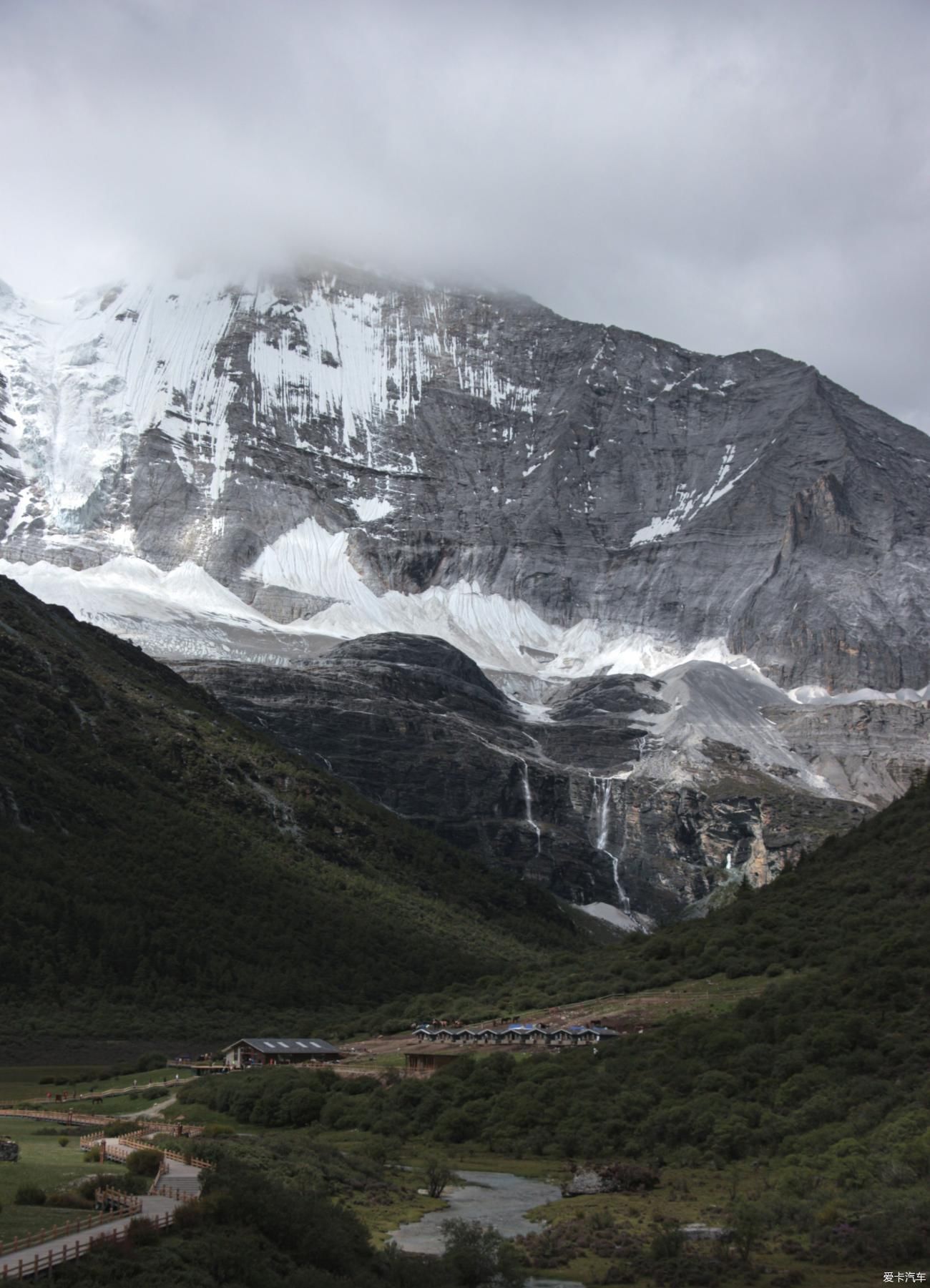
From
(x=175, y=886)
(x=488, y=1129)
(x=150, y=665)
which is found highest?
(x=150, y=665)

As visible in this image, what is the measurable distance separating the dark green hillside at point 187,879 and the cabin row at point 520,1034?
2229 cm

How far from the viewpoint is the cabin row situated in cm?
7681

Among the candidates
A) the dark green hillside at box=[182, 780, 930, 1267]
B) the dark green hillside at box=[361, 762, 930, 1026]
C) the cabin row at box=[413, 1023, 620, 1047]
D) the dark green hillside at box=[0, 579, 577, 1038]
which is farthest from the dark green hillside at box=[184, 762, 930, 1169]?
the dark green hillside at box=[0, 579, 577, 1038]

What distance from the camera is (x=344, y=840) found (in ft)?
525

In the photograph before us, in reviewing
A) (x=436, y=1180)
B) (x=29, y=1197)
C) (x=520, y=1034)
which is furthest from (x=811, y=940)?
(x=29, y=1197)

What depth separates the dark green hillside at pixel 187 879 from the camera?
10944 centimetres

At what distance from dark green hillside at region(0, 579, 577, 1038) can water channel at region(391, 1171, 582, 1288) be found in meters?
47.0

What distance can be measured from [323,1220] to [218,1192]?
3061mm

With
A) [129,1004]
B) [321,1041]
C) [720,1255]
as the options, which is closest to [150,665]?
[129,1004]

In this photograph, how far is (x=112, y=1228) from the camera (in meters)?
32.3

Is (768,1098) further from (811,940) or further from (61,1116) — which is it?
(61,1116)

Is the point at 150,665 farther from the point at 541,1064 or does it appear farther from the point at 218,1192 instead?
the point at 218,1192

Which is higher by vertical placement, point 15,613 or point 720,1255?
point 15,613

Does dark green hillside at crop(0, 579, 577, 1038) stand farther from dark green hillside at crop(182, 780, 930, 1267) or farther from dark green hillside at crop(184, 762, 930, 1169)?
dark green hillside at crop(184, 762, 930, 1169)
